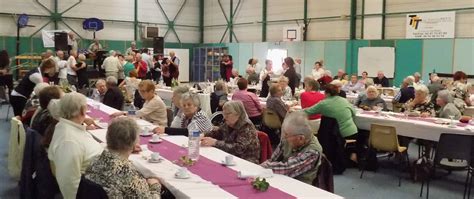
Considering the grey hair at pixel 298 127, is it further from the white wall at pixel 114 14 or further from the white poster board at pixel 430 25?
the white wall at pixel 114 14

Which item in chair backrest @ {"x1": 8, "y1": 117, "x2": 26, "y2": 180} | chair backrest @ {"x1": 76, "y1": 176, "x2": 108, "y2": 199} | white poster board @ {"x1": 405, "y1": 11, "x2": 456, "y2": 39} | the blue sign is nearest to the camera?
chair backrest @ {"x1": 76, "y1": 176, "x2": 108, "y2": 199}

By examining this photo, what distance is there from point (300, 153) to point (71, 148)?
1475mm

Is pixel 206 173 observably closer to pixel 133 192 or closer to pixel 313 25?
pixel 133 192

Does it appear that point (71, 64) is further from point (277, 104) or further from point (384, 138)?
point (384, 138)

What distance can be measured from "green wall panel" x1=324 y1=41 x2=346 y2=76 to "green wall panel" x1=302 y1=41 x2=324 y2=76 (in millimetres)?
223

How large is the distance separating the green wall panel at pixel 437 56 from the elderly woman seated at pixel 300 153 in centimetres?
1037

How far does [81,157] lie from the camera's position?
10.3 feet

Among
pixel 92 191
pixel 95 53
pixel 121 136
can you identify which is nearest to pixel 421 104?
pixel 121 136

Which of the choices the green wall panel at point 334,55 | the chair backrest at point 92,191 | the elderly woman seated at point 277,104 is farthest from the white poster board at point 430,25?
the chair backrest at point 92,191

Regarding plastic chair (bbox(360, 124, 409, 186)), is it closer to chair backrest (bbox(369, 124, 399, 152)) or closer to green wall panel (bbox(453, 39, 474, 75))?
chair backrest (bbox(369, 124, 399, 152))

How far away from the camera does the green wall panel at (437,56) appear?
12.3 m

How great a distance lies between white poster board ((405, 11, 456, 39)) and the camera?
1240 centimetres

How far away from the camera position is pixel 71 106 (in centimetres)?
340

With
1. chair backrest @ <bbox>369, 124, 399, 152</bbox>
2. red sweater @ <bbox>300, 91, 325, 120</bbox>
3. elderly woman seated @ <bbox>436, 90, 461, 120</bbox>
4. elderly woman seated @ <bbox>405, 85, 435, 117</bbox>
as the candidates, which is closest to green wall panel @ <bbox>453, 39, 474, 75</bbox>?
elderly woman seated @ <bbox>405, 85, 435, 117</bbox>
